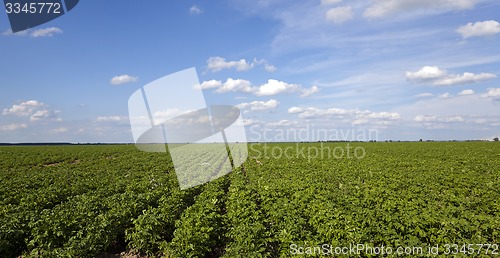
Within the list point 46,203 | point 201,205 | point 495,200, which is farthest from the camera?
point 46,203

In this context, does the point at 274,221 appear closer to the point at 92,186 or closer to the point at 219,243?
the point at 219,243

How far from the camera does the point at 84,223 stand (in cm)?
947

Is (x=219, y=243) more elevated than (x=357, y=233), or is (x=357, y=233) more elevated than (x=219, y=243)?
(x=357, y=233)

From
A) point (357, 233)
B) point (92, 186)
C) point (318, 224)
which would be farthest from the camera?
point (92, 186)

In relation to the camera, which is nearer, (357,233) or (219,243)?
(357,233)

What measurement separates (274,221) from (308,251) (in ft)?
11.2

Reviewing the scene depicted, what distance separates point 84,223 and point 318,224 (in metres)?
7.31

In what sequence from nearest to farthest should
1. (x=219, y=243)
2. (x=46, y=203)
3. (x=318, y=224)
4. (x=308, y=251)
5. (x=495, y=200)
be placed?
(x=308, y=251), (x=318, y=224), (x=219, y=243), (x=495, y=200), (x=46, y=203)

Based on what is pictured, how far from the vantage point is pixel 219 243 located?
9.45 meters

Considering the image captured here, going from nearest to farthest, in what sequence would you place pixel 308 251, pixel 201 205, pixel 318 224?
pixel 308 251
pixel 318 224
pixel 201 205

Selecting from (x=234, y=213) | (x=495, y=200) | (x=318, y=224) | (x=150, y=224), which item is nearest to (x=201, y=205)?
(x=234, y=213)

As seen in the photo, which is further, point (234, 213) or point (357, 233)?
point (234, 213)

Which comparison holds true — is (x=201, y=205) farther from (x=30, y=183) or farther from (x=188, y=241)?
(x=30, y=183)

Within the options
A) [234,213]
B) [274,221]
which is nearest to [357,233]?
[274,221]
